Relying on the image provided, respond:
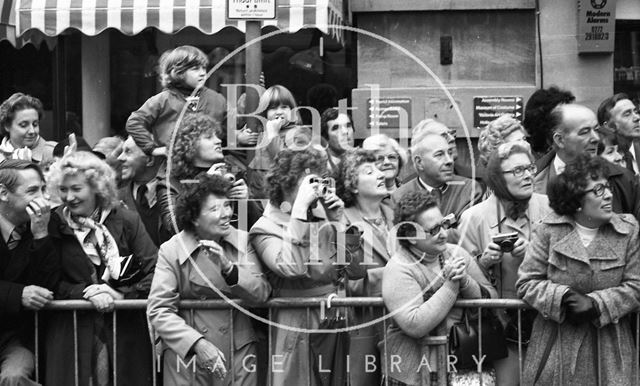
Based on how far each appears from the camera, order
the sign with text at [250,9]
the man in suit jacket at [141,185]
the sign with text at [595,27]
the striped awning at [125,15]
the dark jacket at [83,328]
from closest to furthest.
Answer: the dark jacket at [83,328] < the sign with text at [250,9] < the man in suit jacket at [141,185] < the striped awning at [125,15] < the sign with text at [595,27]

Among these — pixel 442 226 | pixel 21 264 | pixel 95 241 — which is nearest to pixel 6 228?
pixel 21 264

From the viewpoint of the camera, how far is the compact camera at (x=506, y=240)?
7.46m

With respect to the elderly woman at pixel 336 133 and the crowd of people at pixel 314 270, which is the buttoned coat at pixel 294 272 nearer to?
the crowd of people at pixel 314 270

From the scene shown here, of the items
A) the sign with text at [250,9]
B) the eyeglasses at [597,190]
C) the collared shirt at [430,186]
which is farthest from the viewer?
the sign with text at [250,9]

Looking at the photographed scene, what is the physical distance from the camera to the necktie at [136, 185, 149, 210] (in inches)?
364

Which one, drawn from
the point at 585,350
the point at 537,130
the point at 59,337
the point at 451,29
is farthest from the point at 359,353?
the point at 451,29

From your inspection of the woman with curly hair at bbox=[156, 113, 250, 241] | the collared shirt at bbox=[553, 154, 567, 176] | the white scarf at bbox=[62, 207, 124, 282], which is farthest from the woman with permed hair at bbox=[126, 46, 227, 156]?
the collared shirt at bbox=[553, 154, 567, 176]

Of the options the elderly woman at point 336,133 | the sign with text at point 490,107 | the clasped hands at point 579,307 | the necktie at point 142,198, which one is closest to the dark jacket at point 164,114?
the necktie at point 142,198

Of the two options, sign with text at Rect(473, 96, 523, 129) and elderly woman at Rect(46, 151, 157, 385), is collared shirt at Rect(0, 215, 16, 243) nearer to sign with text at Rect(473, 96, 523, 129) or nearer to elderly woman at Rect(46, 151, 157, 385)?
elderly woman at Rect(46, 151, 157, 385)

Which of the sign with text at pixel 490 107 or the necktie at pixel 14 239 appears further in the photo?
the sign with text at pixel 490 107

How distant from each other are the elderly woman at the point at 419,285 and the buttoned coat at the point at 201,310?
77cm

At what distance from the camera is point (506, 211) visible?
25.8 feet

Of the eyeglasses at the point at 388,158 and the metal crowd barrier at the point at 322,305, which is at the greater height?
the eyeglasses at the point at 388,158

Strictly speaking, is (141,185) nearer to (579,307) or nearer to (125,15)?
(125,15)
